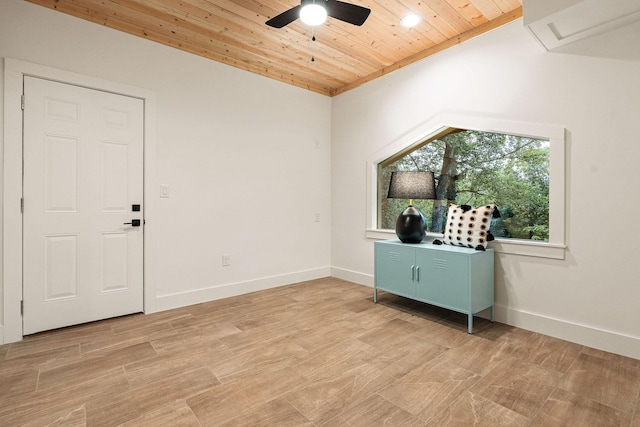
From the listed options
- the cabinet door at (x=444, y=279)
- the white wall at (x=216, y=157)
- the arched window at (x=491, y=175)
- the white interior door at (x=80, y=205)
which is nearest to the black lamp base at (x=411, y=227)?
the cabinet door at (x=444, y=279)

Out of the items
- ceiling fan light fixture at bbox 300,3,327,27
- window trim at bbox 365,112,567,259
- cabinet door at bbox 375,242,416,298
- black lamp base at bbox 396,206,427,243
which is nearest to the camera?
ceiling fan light fixture at bbox 300,3,327,27

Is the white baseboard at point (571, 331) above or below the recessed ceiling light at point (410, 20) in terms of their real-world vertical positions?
below

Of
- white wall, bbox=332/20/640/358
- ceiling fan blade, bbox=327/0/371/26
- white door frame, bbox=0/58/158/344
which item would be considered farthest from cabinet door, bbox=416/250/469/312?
white door frame, bbox=0/58/158/344

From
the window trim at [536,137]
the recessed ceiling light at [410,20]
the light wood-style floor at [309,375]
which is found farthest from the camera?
the recessed ceiling light at [410,20]

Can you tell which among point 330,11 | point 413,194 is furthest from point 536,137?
point 330,11

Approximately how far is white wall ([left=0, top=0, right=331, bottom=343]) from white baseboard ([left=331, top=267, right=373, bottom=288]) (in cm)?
17

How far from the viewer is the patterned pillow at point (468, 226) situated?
2.97m

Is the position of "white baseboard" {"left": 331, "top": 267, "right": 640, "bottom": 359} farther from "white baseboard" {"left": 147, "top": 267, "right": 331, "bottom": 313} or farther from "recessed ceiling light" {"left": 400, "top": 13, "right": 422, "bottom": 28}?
"recessed ceiling light" {"left": 400, "top": 13, "right": 422, "bottom": 28}

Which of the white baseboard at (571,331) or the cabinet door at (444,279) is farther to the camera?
the cabinet door at (444,279)

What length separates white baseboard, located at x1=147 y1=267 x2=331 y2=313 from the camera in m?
3.37

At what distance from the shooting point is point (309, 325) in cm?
293

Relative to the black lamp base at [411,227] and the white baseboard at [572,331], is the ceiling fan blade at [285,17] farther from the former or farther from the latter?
the white baseboard at [572,331]

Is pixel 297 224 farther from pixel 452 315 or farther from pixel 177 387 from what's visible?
pixel 177 387

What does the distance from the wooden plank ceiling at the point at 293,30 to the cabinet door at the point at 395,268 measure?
2.17 metres
